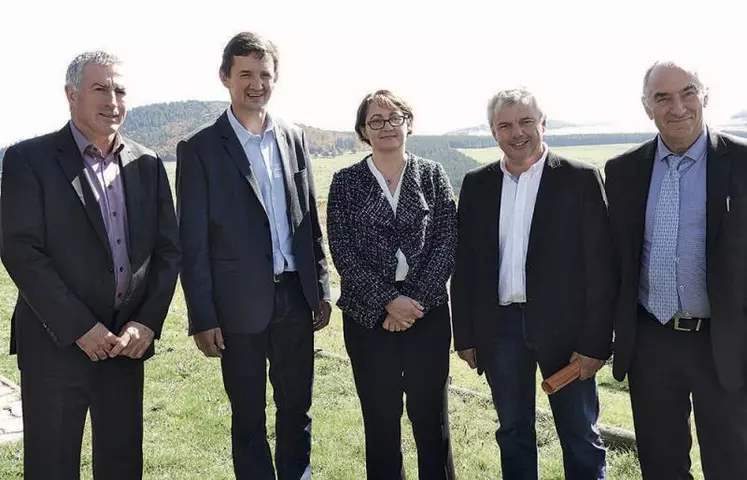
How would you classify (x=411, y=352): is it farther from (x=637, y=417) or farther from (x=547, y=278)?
(x=637, y=417)

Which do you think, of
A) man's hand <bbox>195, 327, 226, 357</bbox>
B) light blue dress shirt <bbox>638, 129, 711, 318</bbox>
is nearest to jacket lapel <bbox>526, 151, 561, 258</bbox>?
light blue dress shirt <bbox>638, 129, 711, 318</bbox>

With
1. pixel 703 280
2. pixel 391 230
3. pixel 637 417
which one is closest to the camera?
pixel 703 280

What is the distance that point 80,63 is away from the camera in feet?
11.2

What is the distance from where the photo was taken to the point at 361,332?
3.89m

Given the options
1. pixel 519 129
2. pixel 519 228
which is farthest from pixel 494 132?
pixel 519 228

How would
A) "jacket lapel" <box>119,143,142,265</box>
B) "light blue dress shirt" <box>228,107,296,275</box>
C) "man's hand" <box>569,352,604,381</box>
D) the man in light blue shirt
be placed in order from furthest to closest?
1. "light blue dress shirt" <box>228,107,296,275</box>
2. the man in light blue shirt
3. "man's hand" <box>569,352,604,381</box>
4. "jacket lapel" <box>119,143,142,265</box>

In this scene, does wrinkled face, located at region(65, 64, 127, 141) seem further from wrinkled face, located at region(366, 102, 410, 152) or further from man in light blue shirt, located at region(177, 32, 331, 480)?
wrinkled face, located at region(366, 102, 410, 152)

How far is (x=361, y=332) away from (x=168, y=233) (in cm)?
Result: 123

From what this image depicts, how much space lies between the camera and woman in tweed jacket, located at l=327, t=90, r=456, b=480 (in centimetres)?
382

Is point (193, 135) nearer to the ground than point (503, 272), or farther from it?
farther from it

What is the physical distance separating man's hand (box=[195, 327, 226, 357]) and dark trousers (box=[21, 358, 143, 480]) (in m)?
0.34

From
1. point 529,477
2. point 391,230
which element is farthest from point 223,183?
point 529,477

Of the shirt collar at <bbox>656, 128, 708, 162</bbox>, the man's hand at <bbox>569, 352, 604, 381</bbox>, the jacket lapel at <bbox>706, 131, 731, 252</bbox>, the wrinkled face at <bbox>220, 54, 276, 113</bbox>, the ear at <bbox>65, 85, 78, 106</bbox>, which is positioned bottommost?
the man's hand at <bbox>569, 352, 604, 381</bbox>

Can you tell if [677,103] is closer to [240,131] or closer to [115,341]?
[240,131]
